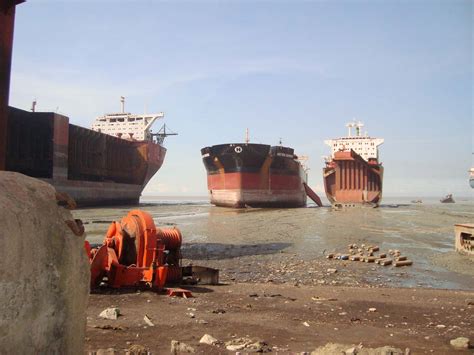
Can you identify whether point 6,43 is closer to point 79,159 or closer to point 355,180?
point 79,159

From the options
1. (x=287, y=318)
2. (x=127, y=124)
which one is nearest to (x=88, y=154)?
(x=127, y=124)

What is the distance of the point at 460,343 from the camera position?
12.5 feet

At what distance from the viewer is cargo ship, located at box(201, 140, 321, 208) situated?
1454 inches

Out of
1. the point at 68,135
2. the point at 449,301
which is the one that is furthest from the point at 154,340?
the point at 68,135

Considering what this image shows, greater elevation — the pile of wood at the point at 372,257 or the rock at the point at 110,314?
the rock at the point at 110,314

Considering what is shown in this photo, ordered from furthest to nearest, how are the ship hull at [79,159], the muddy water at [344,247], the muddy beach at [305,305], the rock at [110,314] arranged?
the ship hull at [79,159] → the muddy water at [344,247] → the rock at [110,314] → the muddy beach at [305,305]

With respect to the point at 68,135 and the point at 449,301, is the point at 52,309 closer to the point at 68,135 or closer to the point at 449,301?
the point at 449,301

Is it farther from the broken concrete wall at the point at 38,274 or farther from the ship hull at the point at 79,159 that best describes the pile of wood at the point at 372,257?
the ship hull at the point at 79,159

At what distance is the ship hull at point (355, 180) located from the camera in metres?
39.9

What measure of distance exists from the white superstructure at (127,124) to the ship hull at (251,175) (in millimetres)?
12059

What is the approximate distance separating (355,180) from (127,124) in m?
28.2

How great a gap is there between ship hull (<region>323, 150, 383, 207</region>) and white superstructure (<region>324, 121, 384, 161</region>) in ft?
20.3

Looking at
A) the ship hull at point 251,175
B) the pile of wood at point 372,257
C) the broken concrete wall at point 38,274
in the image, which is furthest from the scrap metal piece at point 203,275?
the ship hull at point 251,175

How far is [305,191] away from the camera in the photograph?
49.4m
